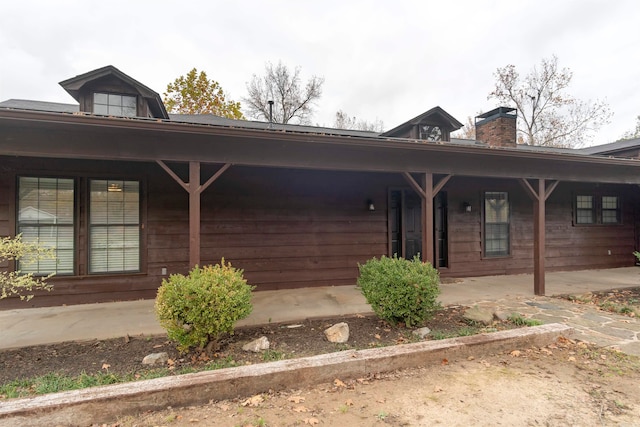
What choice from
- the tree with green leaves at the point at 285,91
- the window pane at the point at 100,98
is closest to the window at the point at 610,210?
the window pane at the point at 100,98

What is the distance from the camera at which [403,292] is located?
3416mm

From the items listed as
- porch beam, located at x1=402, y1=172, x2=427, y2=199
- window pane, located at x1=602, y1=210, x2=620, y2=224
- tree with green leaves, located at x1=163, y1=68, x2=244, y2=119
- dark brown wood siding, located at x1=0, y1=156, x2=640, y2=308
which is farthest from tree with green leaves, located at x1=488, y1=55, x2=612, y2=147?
porch beam, located at x1=402, y1=172, x2=427, y2=199

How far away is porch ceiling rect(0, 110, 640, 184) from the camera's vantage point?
11.1 feet

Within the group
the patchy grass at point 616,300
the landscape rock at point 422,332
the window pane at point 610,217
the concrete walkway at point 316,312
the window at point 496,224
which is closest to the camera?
the landscape rock at point 422,332

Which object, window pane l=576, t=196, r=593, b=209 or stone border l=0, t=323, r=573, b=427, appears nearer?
stone border l=0, t=323, r=573, b=427

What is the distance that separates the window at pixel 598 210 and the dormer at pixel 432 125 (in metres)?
3.79

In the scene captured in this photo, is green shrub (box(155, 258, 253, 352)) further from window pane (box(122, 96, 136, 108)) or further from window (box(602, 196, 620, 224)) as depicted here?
window (box(602, 196, 620, 224))

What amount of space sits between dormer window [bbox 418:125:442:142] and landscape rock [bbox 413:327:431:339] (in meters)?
4.85

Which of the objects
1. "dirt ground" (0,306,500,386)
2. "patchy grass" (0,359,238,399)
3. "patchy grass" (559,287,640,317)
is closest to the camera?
"patchy grass" (0,359,238,399)

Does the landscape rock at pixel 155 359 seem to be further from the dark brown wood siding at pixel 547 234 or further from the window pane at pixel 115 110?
the dark brown wood siding at pixel 547 234

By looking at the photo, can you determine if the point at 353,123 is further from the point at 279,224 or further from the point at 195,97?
the point at 279,224

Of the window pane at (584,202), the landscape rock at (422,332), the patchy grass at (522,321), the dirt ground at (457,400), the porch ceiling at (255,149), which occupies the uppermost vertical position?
the porch ceiling at (255,149)

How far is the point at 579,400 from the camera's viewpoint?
2.26 m

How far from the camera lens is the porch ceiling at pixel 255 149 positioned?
337 centimetres
